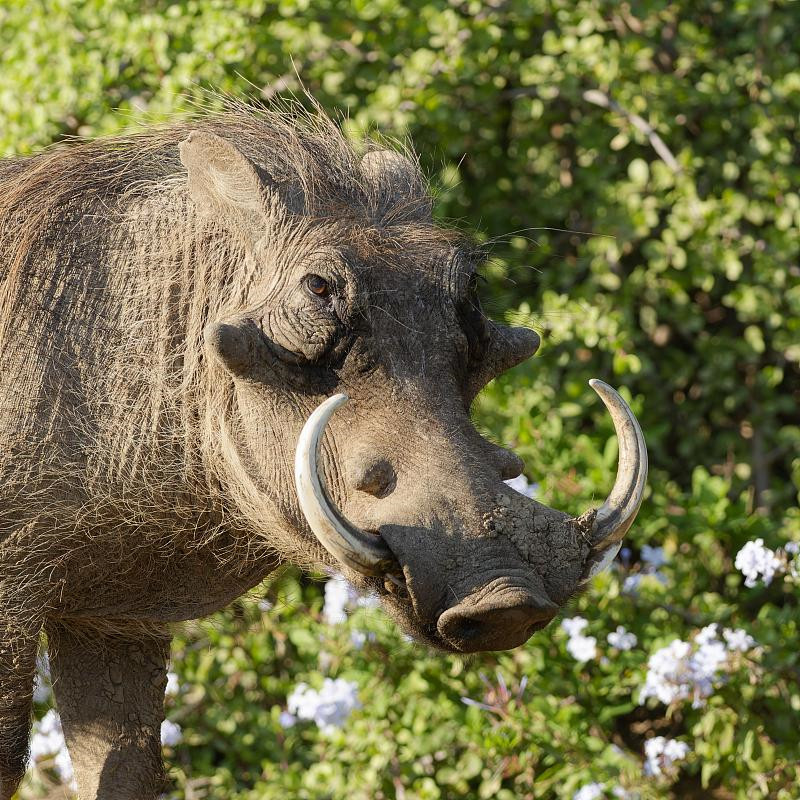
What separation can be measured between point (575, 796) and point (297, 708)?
103 centimetres

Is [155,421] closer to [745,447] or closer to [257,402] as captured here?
[257,402]

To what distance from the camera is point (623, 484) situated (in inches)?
93.7

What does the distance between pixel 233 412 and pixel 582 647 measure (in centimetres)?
156

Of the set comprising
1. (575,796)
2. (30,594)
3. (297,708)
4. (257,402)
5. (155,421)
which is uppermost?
(257,402)

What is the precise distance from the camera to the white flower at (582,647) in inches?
147

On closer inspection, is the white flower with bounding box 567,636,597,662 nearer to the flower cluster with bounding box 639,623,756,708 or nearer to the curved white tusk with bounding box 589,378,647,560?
the flower cluster with bounding box 639,623,756,708

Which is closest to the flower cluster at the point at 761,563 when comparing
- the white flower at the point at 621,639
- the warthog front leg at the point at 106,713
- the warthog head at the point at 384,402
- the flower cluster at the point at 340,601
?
the white flower at the point at 621,639

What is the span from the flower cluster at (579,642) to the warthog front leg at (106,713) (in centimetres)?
122

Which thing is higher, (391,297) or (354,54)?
(391,297)

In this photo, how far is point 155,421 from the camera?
2.67m

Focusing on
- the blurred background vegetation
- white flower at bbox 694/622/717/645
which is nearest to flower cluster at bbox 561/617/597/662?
the blurred background vegetation

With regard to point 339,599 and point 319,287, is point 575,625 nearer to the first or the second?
point 339,599

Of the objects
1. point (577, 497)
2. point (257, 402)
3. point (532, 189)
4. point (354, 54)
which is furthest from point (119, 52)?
point (257, 402)

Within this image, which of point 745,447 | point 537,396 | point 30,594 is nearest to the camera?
point 30,594
